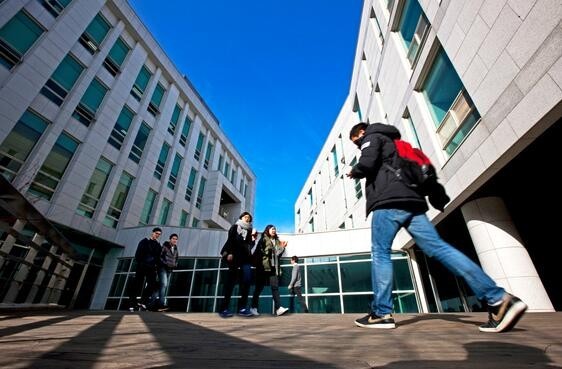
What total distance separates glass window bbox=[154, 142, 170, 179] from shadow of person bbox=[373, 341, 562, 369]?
19645mm

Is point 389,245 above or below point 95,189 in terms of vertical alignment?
below

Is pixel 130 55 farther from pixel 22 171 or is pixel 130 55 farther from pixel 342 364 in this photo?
pixel 342 364

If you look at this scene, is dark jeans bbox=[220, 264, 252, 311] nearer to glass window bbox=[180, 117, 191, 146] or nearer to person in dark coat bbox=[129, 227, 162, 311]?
person in dark coat bbox=[129, 227, 162, 311]

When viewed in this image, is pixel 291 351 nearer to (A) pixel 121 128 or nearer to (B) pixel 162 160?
(A) pixel 121 128

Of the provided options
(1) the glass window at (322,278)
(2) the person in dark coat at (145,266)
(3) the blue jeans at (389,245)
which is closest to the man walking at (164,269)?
(2) the person in dark coat at (145,266)

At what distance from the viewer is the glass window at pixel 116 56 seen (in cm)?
1590

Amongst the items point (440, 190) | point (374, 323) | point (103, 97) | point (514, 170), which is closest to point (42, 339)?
point (374, 323)

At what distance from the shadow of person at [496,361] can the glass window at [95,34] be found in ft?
65.0

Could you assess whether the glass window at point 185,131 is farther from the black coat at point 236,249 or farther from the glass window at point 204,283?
the black coat at point 236,249

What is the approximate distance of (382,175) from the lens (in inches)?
102

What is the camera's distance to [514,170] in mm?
5379

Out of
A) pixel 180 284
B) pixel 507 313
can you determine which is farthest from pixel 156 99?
pixel 507 313

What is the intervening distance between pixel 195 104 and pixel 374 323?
80.5 ft

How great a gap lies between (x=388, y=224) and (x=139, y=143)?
18.6 metres
